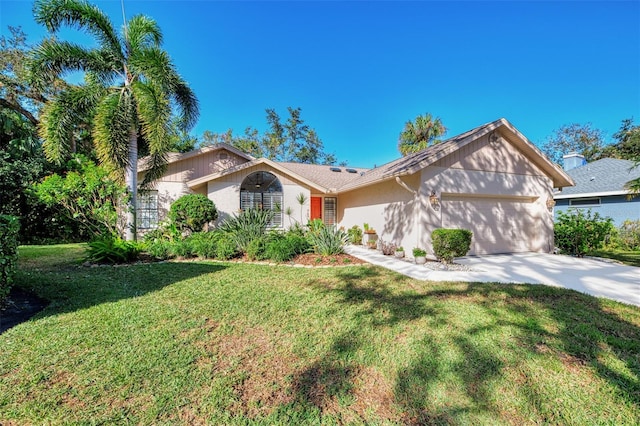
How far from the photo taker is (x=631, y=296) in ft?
16.8

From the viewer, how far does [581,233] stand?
975cm

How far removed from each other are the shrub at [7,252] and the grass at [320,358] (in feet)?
2.21

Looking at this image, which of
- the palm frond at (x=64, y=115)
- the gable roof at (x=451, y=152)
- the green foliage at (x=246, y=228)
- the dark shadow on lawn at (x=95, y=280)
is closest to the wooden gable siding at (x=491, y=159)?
the gable roof at (x=451, y=152)

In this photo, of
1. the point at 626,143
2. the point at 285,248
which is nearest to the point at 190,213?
the point at 285,248

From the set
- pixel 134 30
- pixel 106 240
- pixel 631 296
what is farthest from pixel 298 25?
pixel 631 296

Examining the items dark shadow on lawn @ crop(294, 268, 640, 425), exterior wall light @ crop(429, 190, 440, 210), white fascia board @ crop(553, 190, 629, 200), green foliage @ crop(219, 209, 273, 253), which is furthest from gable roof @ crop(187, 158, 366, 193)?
white fascia board @ crop(553, 190, 629, 200)

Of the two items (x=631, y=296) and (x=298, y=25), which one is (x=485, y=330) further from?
(x=298, y=25)

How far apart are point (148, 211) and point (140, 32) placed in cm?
767

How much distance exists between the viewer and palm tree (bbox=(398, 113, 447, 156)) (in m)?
19.6

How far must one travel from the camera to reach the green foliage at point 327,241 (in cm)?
895

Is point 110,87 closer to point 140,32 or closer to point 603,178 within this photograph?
point 140,32

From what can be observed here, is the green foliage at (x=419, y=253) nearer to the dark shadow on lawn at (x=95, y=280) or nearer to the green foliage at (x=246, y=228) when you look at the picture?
the green foliage at (x=246, y=228)

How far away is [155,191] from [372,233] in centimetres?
1091

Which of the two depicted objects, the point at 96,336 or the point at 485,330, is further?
the point at 485,330
